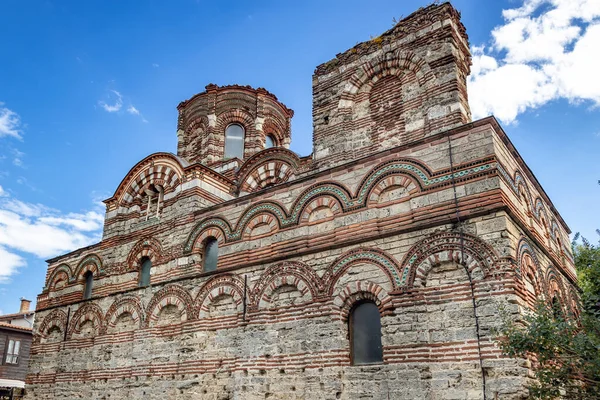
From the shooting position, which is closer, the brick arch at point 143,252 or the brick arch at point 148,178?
the brick arch at point 143,252

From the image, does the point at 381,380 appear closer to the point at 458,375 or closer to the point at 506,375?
the point at 458,375

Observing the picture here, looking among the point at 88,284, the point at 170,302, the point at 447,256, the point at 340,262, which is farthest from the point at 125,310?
the point at 447,256

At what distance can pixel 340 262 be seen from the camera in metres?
8.49

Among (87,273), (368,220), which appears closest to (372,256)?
(368,220)

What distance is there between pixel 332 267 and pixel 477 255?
236 cm

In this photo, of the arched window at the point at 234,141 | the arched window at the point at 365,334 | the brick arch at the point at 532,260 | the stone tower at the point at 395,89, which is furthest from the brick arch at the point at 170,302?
the arched window at the point at 234,141

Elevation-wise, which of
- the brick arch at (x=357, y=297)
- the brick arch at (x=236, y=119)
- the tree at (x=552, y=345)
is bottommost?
the tree at (x=552, y=345)

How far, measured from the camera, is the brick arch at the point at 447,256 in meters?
7.13

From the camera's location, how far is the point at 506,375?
21.4ft

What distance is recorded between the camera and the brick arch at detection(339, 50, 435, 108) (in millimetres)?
10099

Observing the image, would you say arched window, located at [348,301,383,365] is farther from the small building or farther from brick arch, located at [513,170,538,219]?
the small building

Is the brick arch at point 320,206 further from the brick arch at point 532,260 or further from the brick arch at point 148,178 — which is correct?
the brick arch at point 148,178

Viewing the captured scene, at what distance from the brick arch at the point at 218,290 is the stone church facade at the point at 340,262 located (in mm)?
37

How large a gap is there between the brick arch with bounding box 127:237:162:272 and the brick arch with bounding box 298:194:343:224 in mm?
4040
